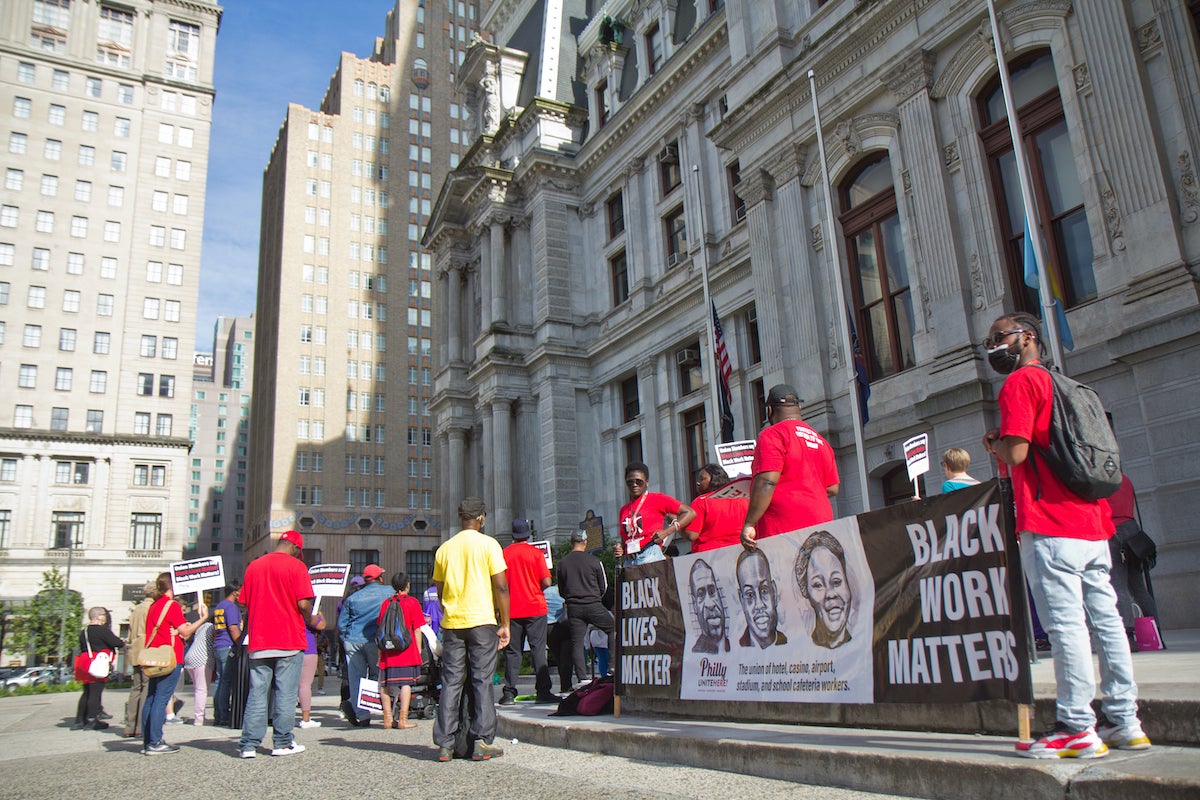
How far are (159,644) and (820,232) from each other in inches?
607

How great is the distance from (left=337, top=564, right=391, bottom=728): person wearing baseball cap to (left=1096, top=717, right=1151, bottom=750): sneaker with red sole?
8.67m

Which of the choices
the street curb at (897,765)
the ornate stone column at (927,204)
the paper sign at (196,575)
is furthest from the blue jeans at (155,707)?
the ornate stone column at (927,204)

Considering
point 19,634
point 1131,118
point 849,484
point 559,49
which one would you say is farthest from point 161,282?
point 1131,118

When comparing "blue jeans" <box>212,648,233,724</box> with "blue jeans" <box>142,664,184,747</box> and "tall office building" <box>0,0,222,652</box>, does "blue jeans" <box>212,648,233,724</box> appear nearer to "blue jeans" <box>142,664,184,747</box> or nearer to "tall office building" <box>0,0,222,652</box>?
"blue jeans" <box>142,664,184,747</box>

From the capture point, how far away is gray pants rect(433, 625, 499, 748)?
23.6ft

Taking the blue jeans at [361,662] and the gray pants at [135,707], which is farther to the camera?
the gray pants at [135,707]

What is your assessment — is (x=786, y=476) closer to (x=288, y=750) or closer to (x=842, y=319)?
(x=288, y=750)

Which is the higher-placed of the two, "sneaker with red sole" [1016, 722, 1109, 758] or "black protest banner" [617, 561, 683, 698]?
"black protest banner" [617, 561, 683, 698]

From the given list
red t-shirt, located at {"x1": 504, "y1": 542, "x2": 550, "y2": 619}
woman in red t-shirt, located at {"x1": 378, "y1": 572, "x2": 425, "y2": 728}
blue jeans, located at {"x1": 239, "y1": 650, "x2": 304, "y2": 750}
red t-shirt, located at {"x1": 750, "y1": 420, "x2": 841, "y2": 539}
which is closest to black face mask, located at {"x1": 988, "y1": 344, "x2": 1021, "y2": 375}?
red t-shirt, located at {"x1": 750, "y1": 420, "x2": 841, "y2": 539}

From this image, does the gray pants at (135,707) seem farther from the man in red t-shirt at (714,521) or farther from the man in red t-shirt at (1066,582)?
the man in red t-shirt at (1066,582)

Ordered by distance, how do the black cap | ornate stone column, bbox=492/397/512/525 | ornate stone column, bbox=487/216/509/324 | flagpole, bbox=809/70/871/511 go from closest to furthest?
the black cap
flagpole, bbox=809/70/871/511
ornate stone column, bbox=492/397/512/525
ornate stone column, bbox=487/216/509/324

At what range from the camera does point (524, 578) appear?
10.5m

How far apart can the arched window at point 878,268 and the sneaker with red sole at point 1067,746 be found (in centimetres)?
1422

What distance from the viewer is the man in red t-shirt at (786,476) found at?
6.50 m
